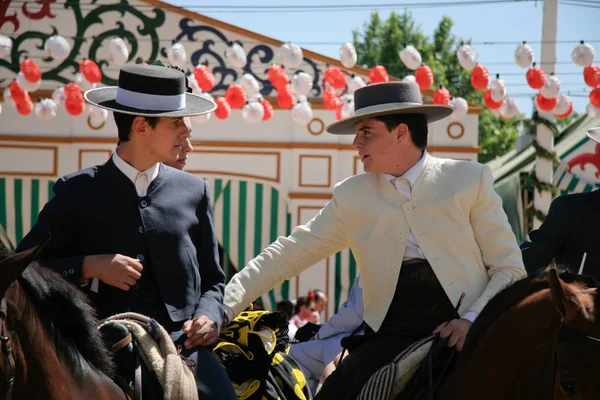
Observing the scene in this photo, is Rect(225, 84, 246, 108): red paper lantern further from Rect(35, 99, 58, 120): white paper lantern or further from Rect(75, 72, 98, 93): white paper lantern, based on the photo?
Rect(35, 99, 58, 120): white paper lantern

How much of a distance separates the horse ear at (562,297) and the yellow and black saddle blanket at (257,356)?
1.56 m

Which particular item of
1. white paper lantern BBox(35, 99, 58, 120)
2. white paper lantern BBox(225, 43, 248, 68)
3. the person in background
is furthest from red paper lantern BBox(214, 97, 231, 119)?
the person in background

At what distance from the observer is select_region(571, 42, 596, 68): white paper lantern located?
9.80m

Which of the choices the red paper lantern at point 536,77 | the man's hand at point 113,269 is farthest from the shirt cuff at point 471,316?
the red paper lantern at point 536,77

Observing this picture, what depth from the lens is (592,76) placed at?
32.4ft

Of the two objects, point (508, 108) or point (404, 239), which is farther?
point (508, 108)

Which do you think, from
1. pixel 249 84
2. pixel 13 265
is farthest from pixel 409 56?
pixel 13 265

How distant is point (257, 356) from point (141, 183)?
2.83ft

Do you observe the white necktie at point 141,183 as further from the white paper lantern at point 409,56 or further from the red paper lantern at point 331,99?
the red paper lantern at point 331,99

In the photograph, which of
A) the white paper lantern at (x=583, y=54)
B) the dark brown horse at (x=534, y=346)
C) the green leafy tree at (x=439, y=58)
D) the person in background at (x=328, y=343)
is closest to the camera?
the dark brown horse at (x=534, y=346)

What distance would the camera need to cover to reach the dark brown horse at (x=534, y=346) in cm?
246

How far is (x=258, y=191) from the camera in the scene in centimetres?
1274

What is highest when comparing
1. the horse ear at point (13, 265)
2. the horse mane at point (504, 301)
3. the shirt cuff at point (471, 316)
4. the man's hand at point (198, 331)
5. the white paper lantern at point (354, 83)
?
the white paper lantern at point (354, 83)

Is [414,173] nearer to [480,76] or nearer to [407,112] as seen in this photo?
[407,112]
